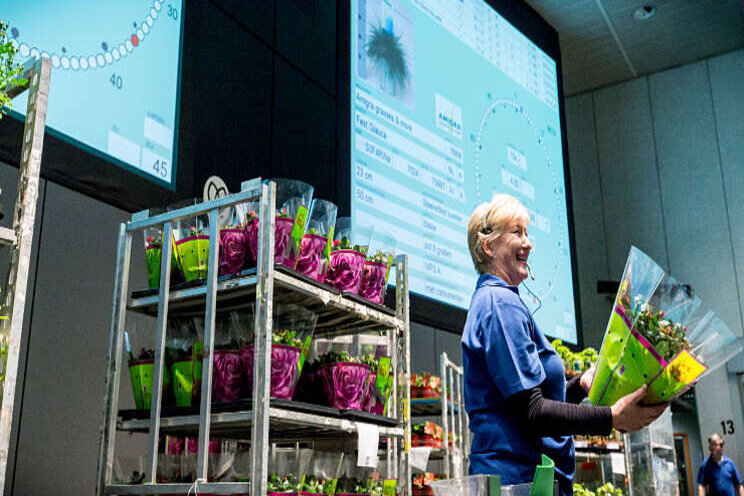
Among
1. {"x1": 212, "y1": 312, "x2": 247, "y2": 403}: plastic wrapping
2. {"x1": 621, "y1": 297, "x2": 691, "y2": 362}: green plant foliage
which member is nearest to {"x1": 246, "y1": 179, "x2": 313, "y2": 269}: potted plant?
{"x1": 212, "y1": 312, "x2": 247, "y2": 403}: plastic wrapping

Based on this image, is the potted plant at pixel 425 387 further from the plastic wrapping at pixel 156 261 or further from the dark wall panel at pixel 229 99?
the plastic wrapping at pixel 156 261

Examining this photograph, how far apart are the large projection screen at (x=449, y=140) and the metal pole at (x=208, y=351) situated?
1.50m

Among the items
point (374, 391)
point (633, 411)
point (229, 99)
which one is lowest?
point (633, 411)

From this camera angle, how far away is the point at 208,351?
1770 mm

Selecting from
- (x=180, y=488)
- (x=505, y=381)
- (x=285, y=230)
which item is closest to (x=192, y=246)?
(x=285, y=230)

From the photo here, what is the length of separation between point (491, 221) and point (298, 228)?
468 mm

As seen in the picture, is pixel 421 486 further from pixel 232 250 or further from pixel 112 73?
pixel 112 73

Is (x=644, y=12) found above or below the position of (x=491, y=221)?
above

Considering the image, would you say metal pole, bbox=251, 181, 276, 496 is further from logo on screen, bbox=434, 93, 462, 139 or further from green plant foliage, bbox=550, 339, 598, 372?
logo on screen, bbox=434, 93, 462, 139

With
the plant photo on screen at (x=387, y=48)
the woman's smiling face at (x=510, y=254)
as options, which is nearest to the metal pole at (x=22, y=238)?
the woman's smiling face at (x=510, y=254)

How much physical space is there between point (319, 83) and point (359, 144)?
0.38 metres

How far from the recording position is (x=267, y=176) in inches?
142

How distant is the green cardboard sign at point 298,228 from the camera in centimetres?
188

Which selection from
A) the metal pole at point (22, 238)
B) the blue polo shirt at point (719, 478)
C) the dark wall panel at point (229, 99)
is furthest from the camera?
the blue polo shirt at point (719, 478)
